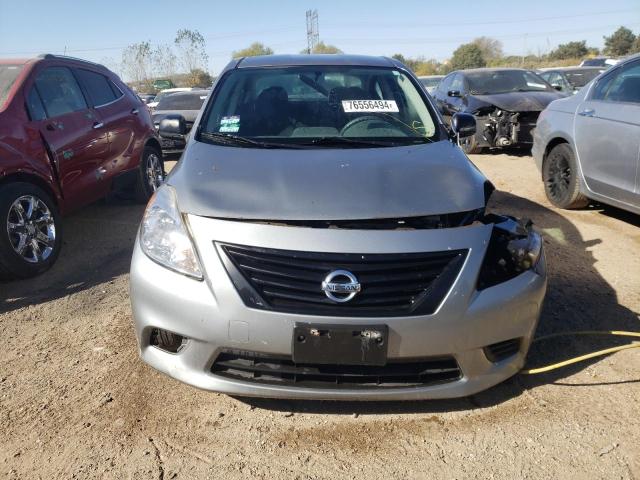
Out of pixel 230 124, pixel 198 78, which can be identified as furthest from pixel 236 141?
pixel 198 78

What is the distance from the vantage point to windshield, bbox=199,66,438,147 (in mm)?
3252

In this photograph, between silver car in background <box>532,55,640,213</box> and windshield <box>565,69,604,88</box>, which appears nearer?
silver car in background <box>532,55,640,213</box>

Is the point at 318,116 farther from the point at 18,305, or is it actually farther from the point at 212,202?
the point at 18,305

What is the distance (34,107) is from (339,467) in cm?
392

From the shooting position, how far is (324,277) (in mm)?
2150

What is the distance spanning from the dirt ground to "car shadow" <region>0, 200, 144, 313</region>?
0.48m

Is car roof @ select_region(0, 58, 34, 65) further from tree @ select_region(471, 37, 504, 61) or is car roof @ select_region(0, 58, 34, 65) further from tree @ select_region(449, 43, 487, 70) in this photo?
tree @ select_region(471, 37, 504, 61)

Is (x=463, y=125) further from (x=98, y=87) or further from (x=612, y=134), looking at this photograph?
(x=98, y=87)

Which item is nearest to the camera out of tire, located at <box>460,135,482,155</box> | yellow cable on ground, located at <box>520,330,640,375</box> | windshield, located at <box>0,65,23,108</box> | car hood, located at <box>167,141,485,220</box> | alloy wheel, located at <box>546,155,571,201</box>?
car hood, located at <box>167,141,485,220</box>

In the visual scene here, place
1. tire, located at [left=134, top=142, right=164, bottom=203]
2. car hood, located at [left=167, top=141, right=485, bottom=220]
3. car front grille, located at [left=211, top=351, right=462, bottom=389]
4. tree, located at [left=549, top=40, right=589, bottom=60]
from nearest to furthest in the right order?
car front grille, located at [left=211, top=351, right=462, bottom=389] < car hood, located at [left=167, top=141, right=485, bottom=220] < tire, located at [left=134, top=142, right=164, bottom=203] < tree, located at [left=549, top=40, right=589, bottom=60]

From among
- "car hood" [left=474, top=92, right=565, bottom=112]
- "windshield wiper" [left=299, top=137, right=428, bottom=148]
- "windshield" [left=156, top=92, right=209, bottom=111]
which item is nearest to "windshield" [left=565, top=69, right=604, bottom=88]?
"car hood" [left=474, top=92, right=565, bottom=112]

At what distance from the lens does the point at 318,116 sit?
3.44 meters

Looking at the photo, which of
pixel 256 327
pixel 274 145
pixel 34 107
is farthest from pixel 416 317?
pixel 34 107

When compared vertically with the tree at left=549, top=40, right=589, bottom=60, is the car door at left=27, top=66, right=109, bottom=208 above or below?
above
